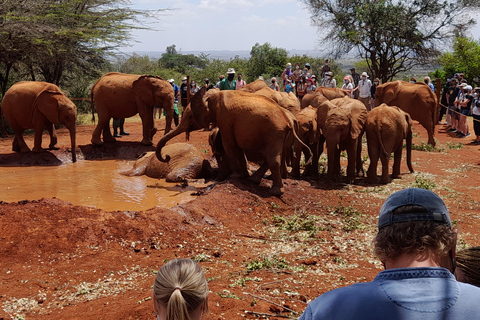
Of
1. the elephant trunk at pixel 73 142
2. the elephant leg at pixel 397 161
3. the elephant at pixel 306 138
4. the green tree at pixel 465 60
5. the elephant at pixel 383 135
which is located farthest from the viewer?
the green tree at pixel 465 60

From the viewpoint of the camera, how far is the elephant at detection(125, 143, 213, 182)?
38.4 feet

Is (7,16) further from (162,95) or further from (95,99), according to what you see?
(162,95)

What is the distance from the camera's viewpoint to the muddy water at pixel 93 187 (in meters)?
10.4

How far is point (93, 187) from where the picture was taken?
1170 cm

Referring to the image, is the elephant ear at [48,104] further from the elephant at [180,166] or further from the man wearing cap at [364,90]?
the man wearing cap at [364,90]

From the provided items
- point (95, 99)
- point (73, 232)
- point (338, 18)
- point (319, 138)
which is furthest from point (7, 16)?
point (338, 18)

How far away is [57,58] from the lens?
2166 cm

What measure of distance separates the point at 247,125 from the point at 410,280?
7.96 m

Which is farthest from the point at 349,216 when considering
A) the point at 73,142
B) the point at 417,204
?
the point at 73,142

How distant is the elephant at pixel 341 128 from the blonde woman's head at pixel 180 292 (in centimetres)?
934

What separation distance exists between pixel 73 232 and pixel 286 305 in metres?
3.48

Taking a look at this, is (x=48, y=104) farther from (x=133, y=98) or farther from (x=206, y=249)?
(x=206, y=249)

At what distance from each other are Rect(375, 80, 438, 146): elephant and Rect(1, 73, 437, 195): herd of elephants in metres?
0.05

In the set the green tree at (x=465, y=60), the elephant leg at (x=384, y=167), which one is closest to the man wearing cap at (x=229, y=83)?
the elephant leg at (x=384, y=167)
